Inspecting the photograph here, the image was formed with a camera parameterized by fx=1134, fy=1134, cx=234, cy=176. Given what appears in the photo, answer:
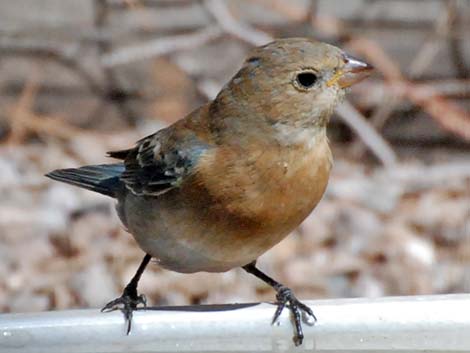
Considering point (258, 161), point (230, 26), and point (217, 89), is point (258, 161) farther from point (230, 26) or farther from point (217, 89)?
point (217, 89)

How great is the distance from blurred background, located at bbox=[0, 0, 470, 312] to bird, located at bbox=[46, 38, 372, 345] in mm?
2102

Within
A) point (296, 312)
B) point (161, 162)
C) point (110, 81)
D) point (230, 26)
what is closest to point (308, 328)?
point (296, 312)

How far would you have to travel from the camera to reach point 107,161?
5.38 metres

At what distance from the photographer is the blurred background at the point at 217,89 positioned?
5.21 meters

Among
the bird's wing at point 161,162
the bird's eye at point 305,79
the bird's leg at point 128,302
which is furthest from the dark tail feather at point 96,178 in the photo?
the bird's eye at point 305,79

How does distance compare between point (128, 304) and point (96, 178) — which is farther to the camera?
point (96, 178)

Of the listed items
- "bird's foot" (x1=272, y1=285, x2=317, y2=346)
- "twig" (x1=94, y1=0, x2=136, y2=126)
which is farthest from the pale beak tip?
"twig" (x1=94, y1=0, x2=136, y2=126)

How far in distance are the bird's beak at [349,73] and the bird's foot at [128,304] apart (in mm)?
750

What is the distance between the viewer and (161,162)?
Result: 10.3 ft

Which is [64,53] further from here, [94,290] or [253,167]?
[253,167]

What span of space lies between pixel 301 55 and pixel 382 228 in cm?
227

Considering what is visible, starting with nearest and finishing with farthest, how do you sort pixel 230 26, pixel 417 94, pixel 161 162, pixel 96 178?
pixel 161 162 → pixel 96 178 → pixel 230 26 → pixel 417 94

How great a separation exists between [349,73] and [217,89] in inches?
108

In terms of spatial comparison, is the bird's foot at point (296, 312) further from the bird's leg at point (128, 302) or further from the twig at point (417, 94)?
the twig at point (417, 94)
